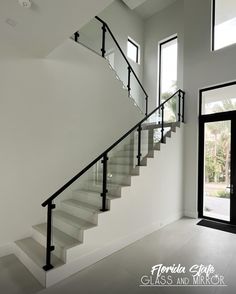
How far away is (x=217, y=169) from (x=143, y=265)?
3.09m

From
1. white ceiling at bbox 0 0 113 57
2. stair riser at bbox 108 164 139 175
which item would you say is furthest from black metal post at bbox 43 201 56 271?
white ceiling at bbox 0 0 113 57

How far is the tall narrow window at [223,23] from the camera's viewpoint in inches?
192

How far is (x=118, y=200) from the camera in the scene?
3.29 metres

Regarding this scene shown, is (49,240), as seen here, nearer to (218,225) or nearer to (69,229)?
(69,229)

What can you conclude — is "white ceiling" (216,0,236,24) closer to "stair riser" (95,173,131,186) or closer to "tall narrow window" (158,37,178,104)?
"tall narrow window" (158,37,178,104)

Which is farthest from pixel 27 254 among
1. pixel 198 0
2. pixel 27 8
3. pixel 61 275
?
pixel 198 0

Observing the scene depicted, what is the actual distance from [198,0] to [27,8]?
5197mm

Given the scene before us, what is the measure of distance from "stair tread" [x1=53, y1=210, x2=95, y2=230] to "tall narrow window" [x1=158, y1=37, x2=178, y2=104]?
17.3ft

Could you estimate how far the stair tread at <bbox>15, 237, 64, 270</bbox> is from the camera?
8.43 feet

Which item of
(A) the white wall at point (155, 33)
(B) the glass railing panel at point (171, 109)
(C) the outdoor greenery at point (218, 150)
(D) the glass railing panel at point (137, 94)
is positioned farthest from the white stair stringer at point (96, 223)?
(A) the white wall at point (155, 33)

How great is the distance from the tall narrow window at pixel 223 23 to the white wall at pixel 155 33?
122cm

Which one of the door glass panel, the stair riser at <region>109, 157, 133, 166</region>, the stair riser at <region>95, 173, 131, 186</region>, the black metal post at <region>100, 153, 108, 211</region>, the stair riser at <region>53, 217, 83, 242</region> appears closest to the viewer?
the stair riser at <region>53, 217, 83, 242</region>

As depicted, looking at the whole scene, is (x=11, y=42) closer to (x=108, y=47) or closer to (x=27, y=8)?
(x=27, y=8)

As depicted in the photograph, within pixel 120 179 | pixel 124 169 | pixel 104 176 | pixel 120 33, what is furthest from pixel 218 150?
pixel 120 33
